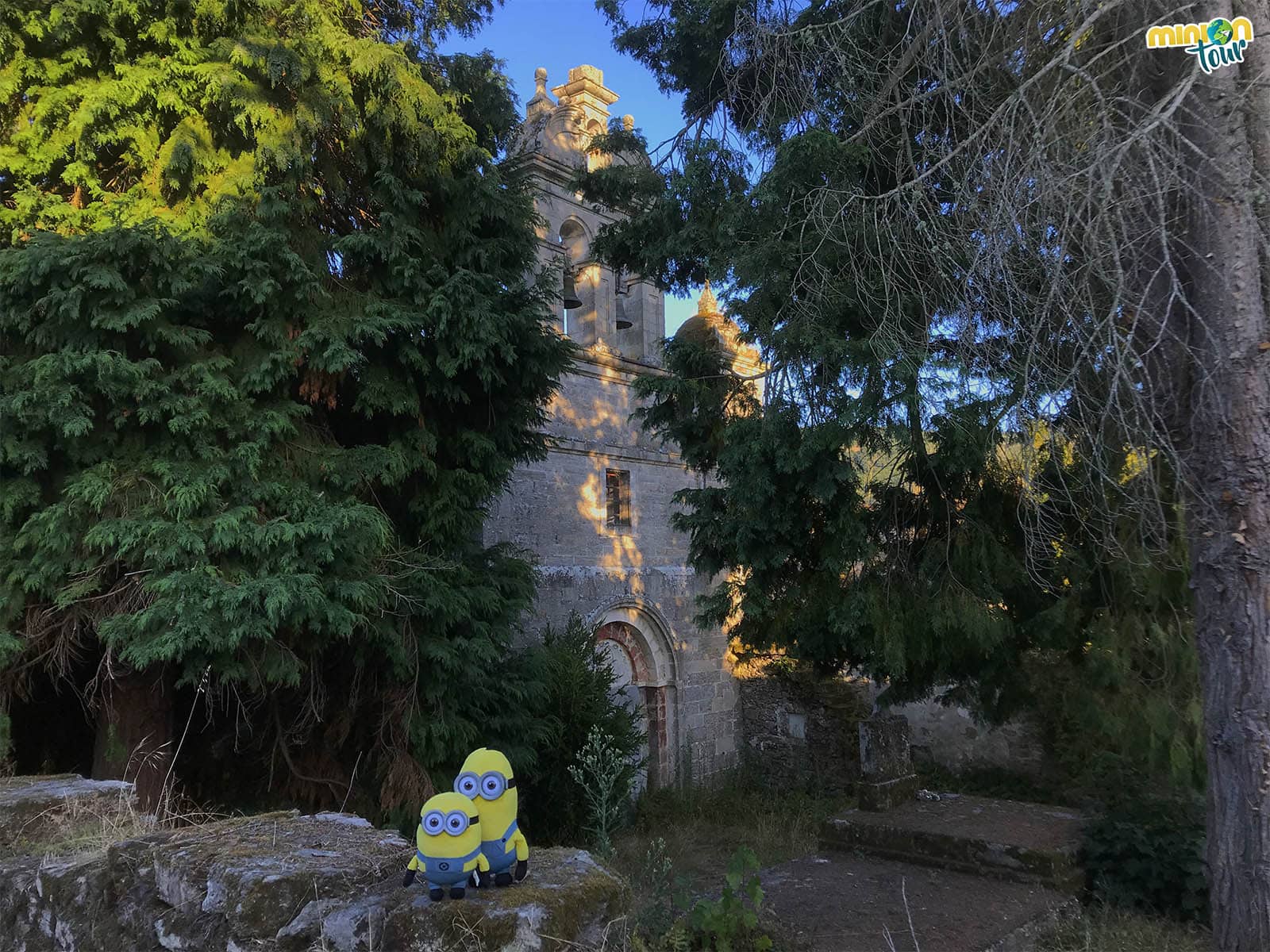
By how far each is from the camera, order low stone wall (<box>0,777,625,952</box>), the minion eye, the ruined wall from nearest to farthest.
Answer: low stone wall (<box>0,777,625,952</box>), the minion eye, the ruined wall

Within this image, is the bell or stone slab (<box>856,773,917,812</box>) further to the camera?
the bell

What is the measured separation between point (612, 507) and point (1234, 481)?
992 cm

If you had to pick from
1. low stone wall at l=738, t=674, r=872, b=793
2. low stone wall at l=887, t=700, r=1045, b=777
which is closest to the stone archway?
low stone wall at l=738, t=674, r=872, b=793

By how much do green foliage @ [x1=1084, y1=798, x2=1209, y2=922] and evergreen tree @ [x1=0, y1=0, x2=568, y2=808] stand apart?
443 cm

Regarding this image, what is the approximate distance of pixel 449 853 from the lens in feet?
7.46

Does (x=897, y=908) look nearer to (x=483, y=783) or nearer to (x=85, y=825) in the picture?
(x=483, y=783)

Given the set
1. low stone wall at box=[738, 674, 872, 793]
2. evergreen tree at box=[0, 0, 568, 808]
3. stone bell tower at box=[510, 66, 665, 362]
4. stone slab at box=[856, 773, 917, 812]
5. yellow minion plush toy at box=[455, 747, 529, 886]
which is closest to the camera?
yellow minion plush toy at box=[455, 747, 529, 886]

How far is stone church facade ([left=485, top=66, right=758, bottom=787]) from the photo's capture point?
37.6ft

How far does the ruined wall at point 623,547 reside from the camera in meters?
11.7


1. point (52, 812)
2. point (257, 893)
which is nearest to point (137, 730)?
point (52, 812)

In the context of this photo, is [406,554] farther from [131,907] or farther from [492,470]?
[131,907]

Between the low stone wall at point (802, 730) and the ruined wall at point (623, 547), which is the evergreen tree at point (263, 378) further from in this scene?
the low stone wall at point (802, 730)

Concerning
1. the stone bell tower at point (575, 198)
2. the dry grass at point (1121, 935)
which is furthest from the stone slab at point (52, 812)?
the stone bell tower at point (575, 198)

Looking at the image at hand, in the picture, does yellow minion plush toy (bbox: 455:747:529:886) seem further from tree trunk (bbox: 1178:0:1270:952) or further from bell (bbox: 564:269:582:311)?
bell (bbox: 564:269:582:311)
